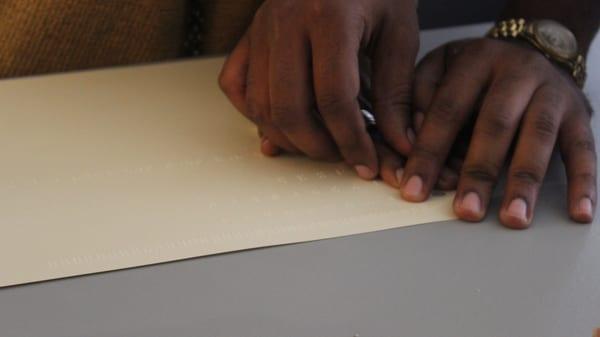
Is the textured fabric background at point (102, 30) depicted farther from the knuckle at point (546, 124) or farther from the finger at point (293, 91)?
the knuckle at point (546, 124)

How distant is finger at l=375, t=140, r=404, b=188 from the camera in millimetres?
773

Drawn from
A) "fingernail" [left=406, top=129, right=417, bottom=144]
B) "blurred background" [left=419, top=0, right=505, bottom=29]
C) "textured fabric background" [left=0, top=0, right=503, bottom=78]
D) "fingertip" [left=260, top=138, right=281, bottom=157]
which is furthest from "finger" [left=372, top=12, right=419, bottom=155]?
"blurred background" [left=419, top=0, right=505, bottom=29]

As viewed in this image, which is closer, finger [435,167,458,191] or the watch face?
finger [435,167,458,191]

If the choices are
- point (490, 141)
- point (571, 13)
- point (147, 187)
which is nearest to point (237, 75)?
point (147, 187)

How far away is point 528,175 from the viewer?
743 millimetres

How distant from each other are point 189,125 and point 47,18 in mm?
207

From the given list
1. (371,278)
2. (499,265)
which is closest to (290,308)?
(371,278)

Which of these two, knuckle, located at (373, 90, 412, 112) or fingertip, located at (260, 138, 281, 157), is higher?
knuckle, located at (373, 90, 412, 112)

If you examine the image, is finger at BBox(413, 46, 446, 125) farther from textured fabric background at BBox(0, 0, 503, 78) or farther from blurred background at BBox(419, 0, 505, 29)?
blurred background at BBox(419, 0, 505, 29)

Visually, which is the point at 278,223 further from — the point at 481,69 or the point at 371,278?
the point at 481,69

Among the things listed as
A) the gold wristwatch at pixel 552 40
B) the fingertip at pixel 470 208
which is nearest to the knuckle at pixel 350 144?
the fingertip at pixel 470 208

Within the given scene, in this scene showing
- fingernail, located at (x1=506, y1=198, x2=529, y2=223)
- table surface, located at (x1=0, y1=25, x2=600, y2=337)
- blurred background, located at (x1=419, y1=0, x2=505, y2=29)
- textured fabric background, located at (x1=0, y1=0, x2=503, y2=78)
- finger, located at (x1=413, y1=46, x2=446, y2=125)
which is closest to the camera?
table surface, located at (x1=0, y1=25, x2=600, y2=337)

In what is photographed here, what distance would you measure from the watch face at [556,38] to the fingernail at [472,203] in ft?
0.72

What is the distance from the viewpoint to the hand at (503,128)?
74cm
